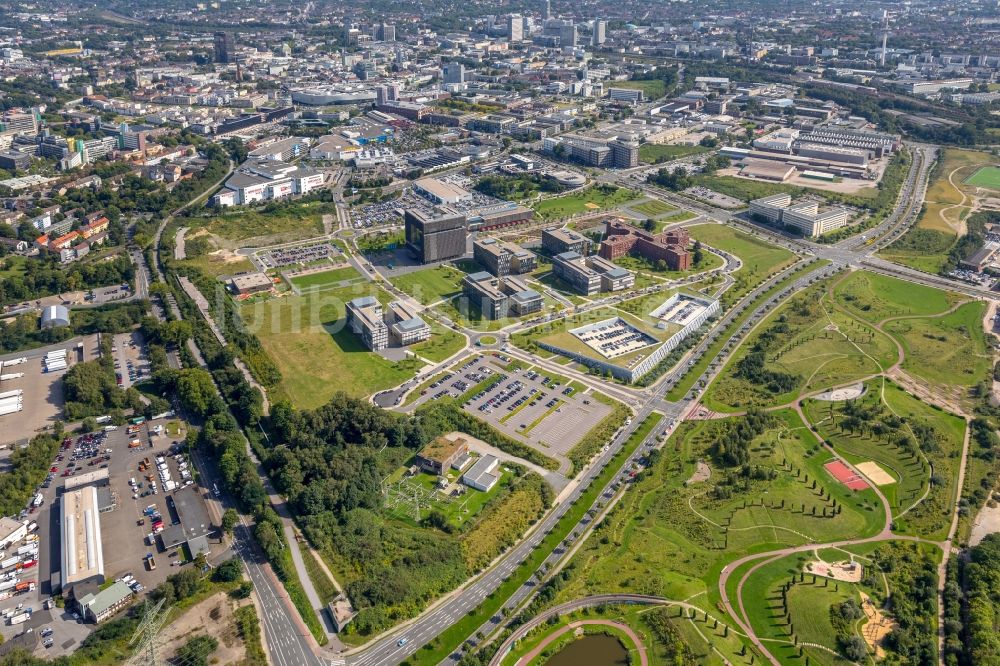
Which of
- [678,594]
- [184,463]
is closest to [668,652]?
[678,594]

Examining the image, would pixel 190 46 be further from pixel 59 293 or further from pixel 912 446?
pixel 912 446

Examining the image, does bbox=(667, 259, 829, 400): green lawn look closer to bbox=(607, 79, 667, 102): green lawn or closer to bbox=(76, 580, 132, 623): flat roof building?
bbox=(76, 580, 132, 623): flat roof building

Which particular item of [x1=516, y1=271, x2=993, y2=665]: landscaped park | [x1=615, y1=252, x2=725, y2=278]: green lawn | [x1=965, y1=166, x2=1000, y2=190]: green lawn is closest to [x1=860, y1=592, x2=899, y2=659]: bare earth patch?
[x1=516, y1=271, x2=993, y2=665]: landscaped park

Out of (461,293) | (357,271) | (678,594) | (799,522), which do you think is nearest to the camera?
(678,594)

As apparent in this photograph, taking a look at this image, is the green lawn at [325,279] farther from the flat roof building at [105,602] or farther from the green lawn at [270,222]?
the flat roof building at [105,602]

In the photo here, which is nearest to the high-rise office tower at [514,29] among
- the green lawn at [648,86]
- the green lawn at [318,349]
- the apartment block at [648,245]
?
the green lawn at [648,86]

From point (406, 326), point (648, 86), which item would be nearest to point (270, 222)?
point (406, 326)
